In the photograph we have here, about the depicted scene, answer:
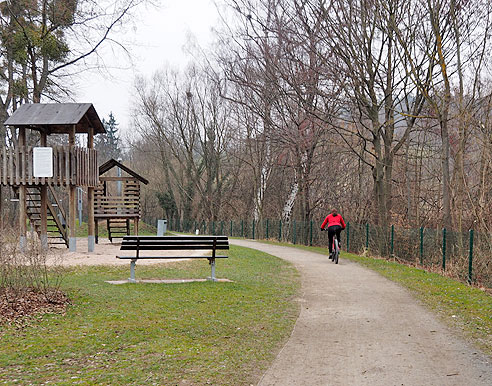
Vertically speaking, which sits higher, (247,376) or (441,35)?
(441,35)

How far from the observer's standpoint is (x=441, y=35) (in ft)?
64.3

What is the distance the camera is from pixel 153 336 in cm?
773

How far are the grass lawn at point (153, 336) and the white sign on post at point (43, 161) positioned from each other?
8.73m

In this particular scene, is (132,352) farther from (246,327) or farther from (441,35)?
(441,35)

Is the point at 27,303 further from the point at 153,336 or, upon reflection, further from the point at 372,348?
the point at 372,348

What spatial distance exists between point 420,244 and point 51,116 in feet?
45.8

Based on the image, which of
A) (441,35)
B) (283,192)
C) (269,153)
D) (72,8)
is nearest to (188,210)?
(283,192)

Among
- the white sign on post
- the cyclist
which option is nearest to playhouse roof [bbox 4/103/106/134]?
the white sign on post

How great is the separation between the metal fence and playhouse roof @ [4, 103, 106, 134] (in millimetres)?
12307

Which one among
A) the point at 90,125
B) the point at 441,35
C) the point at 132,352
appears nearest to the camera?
the point at 132,352

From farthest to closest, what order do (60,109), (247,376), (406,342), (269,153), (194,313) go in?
(269,153)
(60,109)
(194,313)
(406,342)
(247,376)

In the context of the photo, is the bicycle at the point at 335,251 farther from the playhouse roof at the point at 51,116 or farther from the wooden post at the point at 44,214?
the wooden post at the point at 44,214

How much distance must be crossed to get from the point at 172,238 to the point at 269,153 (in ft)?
88.2

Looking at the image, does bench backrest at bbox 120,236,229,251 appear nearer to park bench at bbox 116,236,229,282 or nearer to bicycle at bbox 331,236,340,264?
park bench at bbox 116,236,229,282
